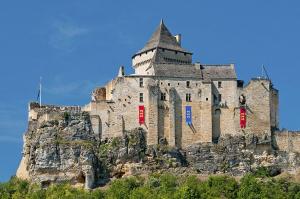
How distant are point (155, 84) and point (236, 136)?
9042 mm

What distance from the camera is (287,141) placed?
11862 centimetres

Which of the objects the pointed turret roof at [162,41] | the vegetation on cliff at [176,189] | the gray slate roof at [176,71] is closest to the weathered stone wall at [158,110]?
the gray slate roof at [176,71]

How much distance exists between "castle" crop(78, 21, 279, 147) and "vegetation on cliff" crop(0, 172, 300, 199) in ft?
17.5

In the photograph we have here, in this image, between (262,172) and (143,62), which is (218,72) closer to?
(143,62)

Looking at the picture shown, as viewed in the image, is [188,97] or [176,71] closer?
[188,97]

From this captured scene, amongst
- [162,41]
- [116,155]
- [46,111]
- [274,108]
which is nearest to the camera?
[116,155]

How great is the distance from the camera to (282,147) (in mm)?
118500

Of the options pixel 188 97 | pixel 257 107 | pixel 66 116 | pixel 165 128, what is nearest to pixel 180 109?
pixel 188 97

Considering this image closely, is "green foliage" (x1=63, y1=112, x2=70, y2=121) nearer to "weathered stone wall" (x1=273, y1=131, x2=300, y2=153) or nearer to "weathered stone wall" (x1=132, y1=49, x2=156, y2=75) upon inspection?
"weathered stone wall" (x1=132, y1=49, x2=156, y2=75)

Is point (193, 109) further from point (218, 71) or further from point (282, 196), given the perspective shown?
point (282, 196)

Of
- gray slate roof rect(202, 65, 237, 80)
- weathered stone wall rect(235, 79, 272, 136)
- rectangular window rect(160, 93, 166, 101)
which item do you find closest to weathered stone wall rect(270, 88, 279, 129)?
weathered stone wall rect(235, 79, 272, 136)

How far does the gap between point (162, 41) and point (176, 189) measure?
17.3 metres

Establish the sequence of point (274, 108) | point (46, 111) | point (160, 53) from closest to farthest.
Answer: point (46, 111)
point (274, 108)
point (160, 53)

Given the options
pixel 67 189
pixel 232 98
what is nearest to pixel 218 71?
pixel 232 98
